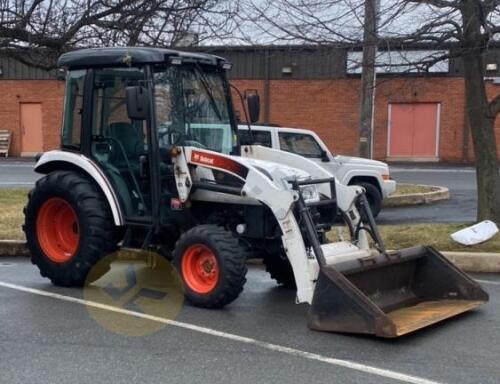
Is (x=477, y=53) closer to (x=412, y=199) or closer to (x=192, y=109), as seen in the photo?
(x=192, y=109)

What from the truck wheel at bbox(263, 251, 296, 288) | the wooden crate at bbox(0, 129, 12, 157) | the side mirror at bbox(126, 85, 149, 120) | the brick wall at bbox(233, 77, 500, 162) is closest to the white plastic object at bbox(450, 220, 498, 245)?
the truck wheel at bbox(263, 251, 296, 288)

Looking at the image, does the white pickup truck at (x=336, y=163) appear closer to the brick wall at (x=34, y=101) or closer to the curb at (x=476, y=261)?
the curb at (x=476, y=261)

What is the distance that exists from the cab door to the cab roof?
4.4 inches

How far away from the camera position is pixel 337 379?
4770mm

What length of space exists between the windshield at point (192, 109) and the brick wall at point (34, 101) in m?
24.7

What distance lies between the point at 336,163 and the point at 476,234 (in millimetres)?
4611

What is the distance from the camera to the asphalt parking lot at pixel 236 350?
4828 millimetres

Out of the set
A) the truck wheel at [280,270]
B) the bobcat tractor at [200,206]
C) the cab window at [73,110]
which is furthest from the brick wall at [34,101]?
the truck wheel at [280,270]

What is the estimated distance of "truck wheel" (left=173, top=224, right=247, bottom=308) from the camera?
6270mm

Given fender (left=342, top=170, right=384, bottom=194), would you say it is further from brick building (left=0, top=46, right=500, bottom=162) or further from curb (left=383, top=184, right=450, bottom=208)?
brick building (left=0, top=46, right=500, bottom=162)

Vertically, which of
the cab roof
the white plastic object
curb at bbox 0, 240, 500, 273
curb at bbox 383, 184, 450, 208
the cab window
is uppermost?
the cab roof

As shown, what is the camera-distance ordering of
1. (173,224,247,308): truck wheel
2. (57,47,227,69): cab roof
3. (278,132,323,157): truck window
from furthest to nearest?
1. (278,132,323,157): truck window
2. (57,47,227,69): cab roof
3. (173,224,247,308): truck wheel

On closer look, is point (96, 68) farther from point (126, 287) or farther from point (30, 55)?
point (30, 55)

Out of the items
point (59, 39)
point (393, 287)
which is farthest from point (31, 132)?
point (393, 287)
